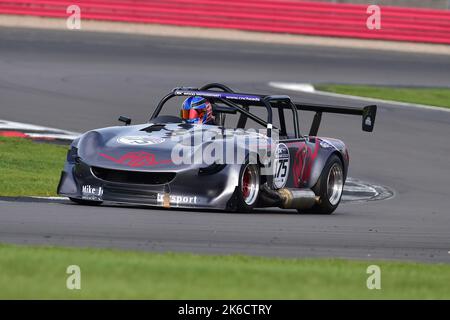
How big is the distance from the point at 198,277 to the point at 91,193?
13.1ft

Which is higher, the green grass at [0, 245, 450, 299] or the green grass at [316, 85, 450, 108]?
the green grass at [316, 85, 450, 108]

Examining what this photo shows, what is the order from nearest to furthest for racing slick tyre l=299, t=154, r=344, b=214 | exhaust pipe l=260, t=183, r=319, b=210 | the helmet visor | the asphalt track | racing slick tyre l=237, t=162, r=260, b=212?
the asphalt track → racing slick tyre l=237, t=162, r=260, b=212 → exhaust pipe l=260, t=183, r=319, b=210 → the helmet visor → racing slick tyre l=299, t=154, r=344, b=214

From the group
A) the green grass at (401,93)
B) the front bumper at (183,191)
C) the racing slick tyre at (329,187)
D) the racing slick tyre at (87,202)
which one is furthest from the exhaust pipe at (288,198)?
the green grass at (401,93)

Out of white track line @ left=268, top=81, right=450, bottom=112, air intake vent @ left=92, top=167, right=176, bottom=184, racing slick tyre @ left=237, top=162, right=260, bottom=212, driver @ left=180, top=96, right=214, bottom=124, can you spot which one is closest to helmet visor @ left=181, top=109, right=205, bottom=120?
driver @ left=180, top=96, right=214, bottom=124

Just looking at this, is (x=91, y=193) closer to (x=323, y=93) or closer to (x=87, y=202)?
(x=87, y=202)

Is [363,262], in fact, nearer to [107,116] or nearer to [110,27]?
[107,116]

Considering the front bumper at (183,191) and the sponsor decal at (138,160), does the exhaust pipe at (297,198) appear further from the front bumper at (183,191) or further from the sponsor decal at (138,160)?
the sponsor decal at (138,160)

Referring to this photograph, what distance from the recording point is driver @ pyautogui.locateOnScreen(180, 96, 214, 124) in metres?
12.4

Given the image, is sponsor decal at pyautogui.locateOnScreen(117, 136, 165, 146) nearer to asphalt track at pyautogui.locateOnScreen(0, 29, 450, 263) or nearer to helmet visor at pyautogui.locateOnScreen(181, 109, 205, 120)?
asphalt track at pyautogui.locateOnScreen(0, 29, 450, 263)

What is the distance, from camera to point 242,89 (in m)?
23.8

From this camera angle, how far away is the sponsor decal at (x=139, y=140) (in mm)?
11414

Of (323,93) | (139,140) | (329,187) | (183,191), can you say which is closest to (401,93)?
(323,93)

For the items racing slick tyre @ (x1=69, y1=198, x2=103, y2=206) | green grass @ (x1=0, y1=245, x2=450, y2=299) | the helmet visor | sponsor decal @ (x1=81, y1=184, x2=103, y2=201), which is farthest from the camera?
the helmet visor

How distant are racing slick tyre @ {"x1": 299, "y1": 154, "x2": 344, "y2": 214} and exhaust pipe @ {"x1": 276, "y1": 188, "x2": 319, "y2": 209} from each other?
0.34 feet
